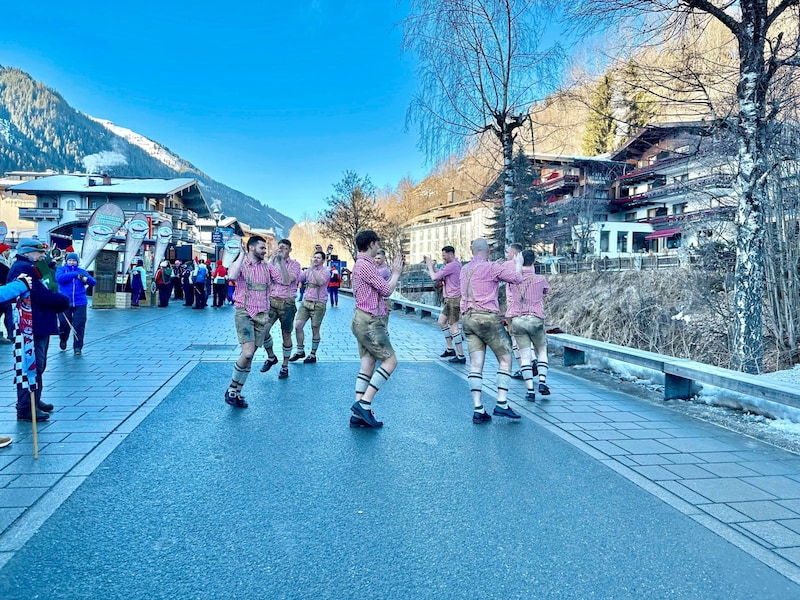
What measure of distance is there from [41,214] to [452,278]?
58.1m

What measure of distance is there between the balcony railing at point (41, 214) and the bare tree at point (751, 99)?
59.6m

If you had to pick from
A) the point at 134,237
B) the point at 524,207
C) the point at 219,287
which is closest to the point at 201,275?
the point at 219,287

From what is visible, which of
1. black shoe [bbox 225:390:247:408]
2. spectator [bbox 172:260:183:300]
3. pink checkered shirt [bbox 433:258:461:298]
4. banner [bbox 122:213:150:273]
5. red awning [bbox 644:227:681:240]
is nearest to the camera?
black shoe [bbox 225:390:247:408]

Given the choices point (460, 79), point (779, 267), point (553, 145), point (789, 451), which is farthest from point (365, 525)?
point (553, 145)

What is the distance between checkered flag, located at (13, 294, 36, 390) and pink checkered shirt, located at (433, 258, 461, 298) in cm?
542

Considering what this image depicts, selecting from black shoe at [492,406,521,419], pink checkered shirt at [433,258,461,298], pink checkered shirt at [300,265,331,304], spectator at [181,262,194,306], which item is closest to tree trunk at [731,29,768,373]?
black shoe at [492,406,521,419]

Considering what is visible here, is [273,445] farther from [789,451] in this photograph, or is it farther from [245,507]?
[789,451]

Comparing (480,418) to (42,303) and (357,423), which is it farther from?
(42,303)

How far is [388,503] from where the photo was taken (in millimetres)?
3865

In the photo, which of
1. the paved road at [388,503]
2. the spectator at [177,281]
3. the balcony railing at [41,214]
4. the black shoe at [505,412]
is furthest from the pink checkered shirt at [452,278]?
the balcony railing at [41,214]

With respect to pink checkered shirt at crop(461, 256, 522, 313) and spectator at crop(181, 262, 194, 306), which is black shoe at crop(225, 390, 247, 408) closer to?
pink checkered shirt at crop(461, 256, 522, 313)

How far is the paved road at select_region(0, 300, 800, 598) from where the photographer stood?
290 centimetres

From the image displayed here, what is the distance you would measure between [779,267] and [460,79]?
887 centimetres

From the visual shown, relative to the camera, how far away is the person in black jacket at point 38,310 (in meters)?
5.51
